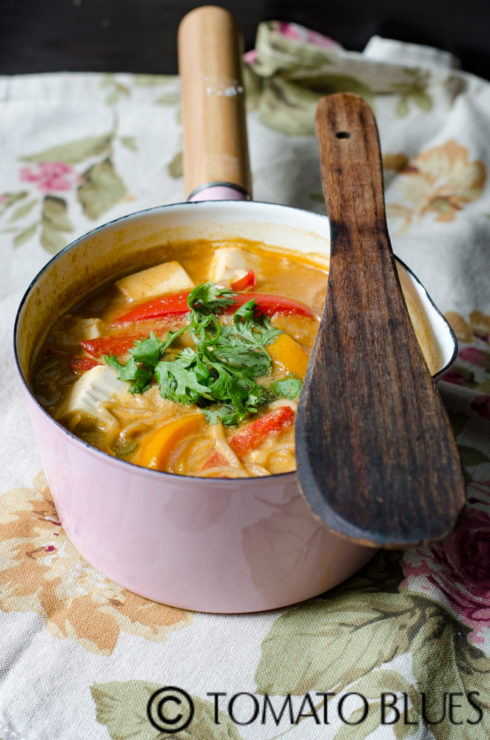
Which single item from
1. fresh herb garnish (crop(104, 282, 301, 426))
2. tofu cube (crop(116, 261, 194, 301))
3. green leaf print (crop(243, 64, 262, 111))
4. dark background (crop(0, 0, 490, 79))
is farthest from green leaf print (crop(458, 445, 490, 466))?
dark background (crop(0, 0, 490, 79))

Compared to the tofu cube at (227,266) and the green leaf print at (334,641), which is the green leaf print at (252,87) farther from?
the green leaf print at (334,641)

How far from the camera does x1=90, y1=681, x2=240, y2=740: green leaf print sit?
1.32 m

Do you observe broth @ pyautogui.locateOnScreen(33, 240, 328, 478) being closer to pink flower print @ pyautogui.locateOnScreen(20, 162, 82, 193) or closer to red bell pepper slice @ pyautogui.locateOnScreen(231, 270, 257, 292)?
red bell pepper slice @ pyautogui.locateOnScreen(231, 270, 257, 292)

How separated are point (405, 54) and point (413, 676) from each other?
6.87 ft

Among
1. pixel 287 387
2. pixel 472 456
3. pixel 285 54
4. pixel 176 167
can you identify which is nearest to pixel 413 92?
pixel 285 54

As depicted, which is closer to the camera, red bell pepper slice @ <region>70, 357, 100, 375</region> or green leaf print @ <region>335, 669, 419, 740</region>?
green leaf print @ <region>335, 669, 419, 740</region>

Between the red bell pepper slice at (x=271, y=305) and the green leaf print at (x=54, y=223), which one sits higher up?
the green leaf print at (x=54, y=223)

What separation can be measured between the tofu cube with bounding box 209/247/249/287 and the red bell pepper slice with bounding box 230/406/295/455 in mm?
408

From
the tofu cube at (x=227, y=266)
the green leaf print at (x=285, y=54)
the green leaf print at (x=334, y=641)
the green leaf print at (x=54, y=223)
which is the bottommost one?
the green leaf print at (x=334, y=641)

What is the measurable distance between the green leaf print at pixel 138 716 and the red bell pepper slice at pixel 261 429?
425mm

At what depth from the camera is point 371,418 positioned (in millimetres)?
1157

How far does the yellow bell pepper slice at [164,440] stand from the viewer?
143 centimetres

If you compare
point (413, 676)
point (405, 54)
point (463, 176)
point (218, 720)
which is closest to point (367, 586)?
point (413, 676)

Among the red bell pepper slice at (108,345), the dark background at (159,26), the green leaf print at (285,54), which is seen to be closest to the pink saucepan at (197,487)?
the red bell pepper slice at (108,345)
